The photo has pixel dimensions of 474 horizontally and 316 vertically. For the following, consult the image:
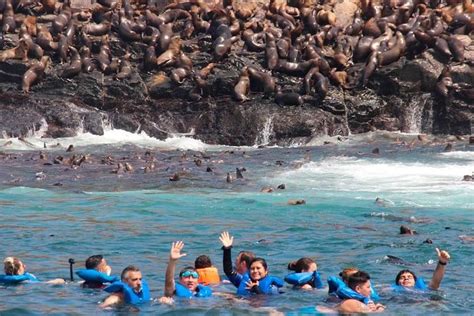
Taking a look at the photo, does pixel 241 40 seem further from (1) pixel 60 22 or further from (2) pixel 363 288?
(2) pixel 363 288

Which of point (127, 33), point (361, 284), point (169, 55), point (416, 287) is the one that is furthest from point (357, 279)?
point (127, 33)

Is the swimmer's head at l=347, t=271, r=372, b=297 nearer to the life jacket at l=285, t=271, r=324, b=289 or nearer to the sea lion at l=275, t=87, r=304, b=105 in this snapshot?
the life jacket at l=285, t=271, r=324, b=289

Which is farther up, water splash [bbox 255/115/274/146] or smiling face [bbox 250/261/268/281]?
water splash [bbox 255/115/274/146]

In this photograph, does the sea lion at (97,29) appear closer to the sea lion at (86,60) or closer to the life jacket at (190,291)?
the sea lion at (86,60)

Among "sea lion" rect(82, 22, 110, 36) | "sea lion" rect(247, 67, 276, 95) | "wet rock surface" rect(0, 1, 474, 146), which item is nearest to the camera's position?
"wet rock surface" rect(0, 1, 474, 146)

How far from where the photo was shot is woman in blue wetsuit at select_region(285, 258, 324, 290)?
13508mm

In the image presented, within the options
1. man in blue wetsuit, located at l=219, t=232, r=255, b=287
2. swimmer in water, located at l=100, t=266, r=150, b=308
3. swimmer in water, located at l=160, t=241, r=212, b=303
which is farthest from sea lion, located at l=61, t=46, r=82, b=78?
swimmer in water, located at l=100, t=266, r=150, b=308

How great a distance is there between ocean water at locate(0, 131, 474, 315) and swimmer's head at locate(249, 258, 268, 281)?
314mm

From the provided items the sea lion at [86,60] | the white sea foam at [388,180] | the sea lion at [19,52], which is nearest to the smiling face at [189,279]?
the white sea foam at [388,180]

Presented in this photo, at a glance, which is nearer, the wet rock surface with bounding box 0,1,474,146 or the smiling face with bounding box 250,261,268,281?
the smiling face with bounding box 250,261,268,281

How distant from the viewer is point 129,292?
12523 millimetres

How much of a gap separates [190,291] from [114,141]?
63.0ft

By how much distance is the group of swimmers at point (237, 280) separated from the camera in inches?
488

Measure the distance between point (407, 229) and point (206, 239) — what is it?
3.31 meters
